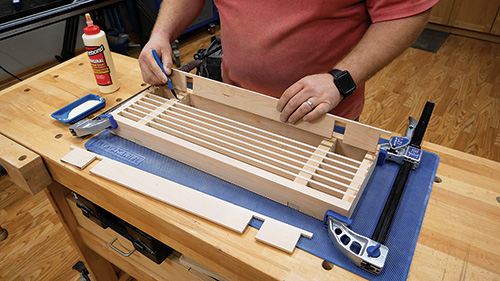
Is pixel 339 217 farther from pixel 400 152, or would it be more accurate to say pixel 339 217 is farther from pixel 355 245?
pixel 400 152

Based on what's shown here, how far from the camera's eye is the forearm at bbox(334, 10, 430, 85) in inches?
34.0

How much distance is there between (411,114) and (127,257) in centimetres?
234

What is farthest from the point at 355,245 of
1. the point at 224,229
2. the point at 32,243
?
the point at 32,243

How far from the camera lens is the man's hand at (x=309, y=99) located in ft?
2.68

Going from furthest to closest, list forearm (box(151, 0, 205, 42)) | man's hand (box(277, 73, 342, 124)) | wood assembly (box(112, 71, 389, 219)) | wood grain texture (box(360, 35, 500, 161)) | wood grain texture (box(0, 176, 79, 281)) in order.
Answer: wood grain texture (box(360, 35, 500, 161)), wood grain texture (box(0, 176, 79, 281)), forearm (box(151, 0, 205, 42)), man's hand (box(277, 73, 342, 124)), wood assembly (box(112, 71, 389, 219))

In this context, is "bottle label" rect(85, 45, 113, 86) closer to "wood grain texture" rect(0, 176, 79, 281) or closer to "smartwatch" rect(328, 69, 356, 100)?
"smartwatch" rect(328, 69, 356, 100)

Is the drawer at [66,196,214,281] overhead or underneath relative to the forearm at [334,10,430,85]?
underneath

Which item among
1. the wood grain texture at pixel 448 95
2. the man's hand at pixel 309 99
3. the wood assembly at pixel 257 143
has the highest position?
the man's hand at pixel 309 99

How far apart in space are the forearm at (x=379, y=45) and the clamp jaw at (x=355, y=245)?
1.37 ft

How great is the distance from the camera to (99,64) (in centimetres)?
105

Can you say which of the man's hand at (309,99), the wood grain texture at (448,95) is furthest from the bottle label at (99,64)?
the wood grain texture at (448,95)

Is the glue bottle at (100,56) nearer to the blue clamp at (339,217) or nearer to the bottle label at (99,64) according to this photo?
the bottle label at (99,64)

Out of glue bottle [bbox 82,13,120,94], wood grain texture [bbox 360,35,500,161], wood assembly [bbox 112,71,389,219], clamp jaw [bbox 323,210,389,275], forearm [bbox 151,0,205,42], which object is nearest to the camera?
clamp jaw [bbox 323,210,389,275]

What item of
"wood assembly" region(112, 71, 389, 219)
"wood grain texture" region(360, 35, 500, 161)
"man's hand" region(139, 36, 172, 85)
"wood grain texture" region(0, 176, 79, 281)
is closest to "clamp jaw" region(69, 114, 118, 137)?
"wood assembly" region(112, 71, 389, 219)
